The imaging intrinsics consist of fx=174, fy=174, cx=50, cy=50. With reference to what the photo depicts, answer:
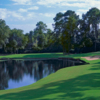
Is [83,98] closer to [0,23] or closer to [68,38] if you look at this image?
[68,38]

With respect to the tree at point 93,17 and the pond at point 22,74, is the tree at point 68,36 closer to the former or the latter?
the tree at point 93,17

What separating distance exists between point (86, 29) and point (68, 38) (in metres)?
7.18

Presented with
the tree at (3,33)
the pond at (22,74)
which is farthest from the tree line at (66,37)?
the pond at (22,74)

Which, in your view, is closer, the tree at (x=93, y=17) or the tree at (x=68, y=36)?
the tree at (x=68, y=36)

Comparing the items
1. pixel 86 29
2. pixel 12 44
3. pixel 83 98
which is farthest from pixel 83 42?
pixel 83 98

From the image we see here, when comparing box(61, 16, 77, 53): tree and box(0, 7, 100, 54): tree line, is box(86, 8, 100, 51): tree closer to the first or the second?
box(0, 7, 100, 54): tree line

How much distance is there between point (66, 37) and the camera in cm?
5266

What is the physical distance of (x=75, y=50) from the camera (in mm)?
58062

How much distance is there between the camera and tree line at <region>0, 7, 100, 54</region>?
5316cm

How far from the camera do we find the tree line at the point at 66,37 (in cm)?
5316

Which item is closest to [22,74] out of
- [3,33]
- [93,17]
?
[93,17]

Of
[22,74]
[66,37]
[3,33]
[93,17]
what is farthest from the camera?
[3,33]

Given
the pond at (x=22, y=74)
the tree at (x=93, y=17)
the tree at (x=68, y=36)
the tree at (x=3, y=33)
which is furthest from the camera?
the tree at (x=3, y=33)

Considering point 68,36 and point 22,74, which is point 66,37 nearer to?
point 68,36
